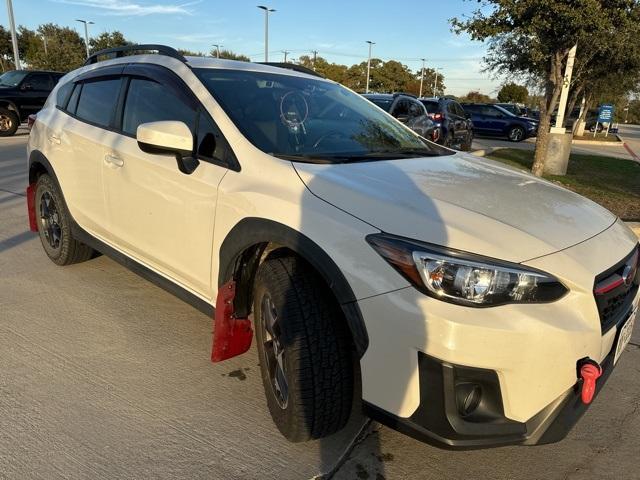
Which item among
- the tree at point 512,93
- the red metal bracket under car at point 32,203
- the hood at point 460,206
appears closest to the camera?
the hood at point 460,206

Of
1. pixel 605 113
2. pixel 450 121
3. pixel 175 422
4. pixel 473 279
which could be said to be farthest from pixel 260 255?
pixel 605 113

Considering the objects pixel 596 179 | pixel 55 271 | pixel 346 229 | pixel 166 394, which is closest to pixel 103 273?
pixel 55 271

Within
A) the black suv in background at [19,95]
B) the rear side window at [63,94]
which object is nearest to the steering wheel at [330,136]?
the rear side window at [63,94]

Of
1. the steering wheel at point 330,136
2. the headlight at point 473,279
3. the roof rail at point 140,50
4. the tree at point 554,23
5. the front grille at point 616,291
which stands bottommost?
the front grille at point 616,291

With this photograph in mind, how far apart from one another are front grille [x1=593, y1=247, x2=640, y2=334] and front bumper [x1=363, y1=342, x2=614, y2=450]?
31cm

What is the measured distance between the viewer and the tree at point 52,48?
39.4m

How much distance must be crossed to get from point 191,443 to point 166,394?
0.43 m

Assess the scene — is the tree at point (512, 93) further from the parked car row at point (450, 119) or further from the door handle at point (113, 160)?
the door handle at point (113, 160)

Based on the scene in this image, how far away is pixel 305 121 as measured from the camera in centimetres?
300

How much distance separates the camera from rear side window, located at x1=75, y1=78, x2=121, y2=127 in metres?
3.52

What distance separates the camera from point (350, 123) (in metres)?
3.20

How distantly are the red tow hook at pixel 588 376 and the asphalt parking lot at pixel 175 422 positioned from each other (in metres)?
0.62

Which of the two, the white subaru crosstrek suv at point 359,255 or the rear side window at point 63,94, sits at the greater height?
the rear side window at point 63,94

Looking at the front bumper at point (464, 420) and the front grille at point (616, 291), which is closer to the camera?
the front bumper at point (464, 420)
